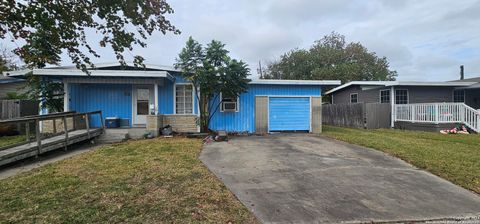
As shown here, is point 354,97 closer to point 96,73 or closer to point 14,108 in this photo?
point 96,73

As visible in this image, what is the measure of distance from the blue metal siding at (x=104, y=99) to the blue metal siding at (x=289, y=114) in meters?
6.73

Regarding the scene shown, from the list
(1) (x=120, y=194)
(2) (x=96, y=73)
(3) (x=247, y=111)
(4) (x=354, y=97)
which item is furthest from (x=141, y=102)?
(4) (x=354, y=97)

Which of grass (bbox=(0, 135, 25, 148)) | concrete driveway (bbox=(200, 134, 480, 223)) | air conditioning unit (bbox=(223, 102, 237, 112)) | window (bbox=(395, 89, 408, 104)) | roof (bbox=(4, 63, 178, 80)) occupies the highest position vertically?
roof (bbox=(4, 63, 178, 80))

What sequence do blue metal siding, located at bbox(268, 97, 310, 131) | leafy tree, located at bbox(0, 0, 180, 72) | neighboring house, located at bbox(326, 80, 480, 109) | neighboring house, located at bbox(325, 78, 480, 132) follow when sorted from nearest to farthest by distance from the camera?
leafy tree, located at bbox(0, 0, 180, 72)
neighboring house, located at bbox(325, 78, 480, 132)
blue metal siding, located at bbox(268, 97, 310, 131)
neighboring house, located at bbox(326, 80, 480, 109)

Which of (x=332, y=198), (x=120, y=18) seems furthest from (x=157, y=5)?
(x=332, y=198)

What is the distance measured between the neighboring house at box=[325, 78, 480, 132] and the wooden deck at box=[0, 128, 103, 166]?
15384mm

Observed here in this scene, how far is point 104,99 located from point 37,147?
549 cm

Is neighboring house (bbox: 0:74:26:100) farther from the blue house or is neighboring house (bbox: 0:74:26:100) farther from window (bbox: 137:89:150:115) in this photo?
window (bbox: 137:89:150:115)

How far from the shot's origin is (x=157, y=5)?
283 centimetres

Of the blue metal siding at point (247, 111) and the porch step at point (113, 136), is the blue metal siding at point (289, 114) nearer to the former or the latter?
the blue metal siding at point (247, 111)

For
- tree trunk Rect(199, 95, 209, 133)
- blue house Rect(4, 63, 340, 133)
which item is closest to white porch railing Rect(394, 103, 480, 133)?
blue house Rect(4, 63, 340, 133)

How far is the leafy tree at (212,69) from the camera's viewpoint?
→ 1144 centimetres

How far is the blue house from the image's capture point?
11391mm

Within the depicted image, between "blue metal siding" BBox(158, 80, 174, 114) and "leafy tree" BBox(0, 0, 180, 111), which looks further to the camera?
"blue metal siding" BBox(158, 80, 174, 114)
